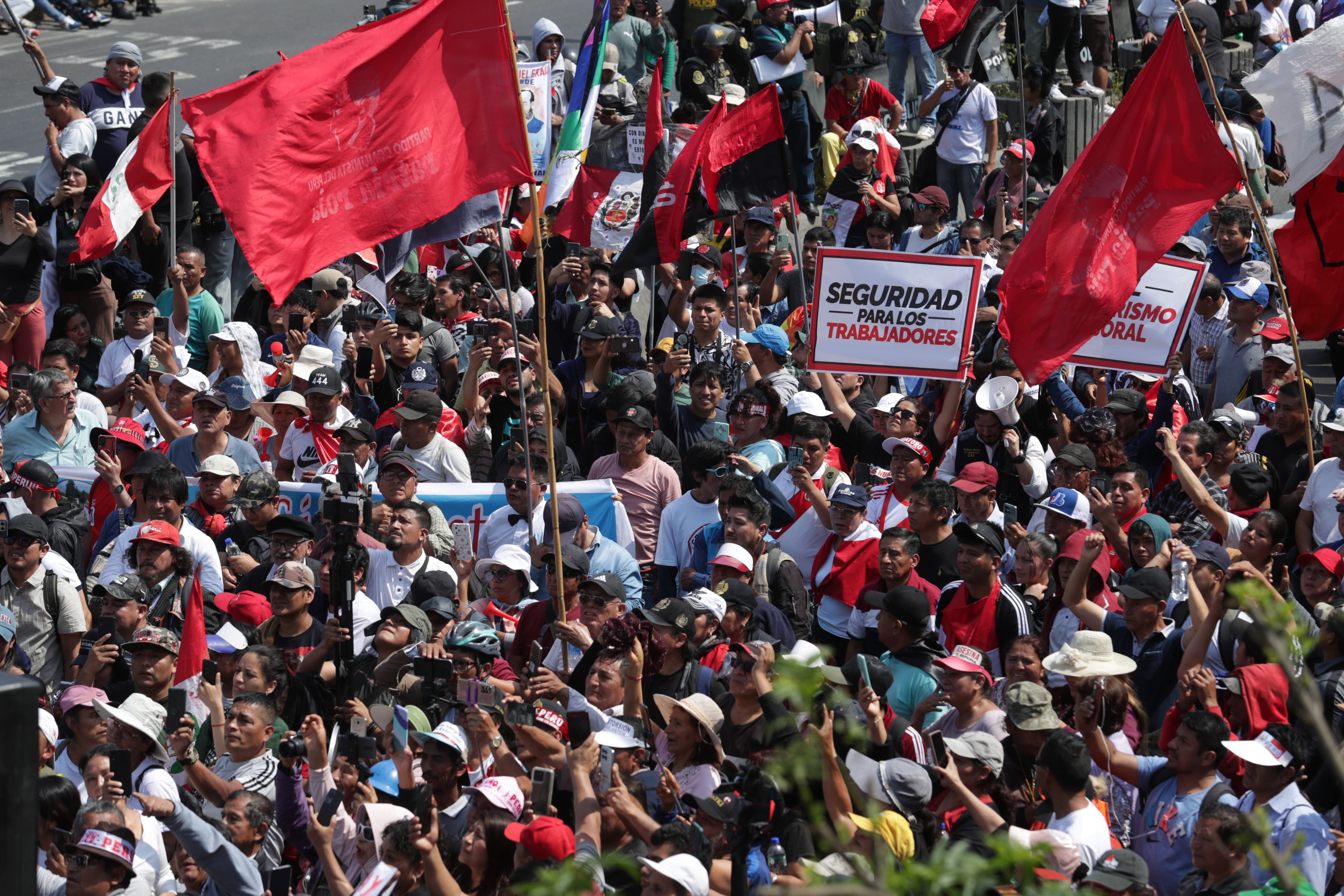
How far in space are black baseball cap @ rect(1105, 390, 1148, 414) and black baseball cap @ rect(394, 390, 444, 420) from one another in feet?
12.9

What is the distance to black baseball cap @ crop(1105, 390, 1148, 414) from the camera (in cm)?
978

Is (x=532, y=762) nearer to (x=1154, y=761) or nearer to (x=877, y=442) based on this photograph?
(x=1154, y=761)

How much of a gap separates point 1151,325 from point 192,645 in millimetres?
5611

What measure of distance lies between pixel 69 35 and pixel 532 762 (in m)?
20.0

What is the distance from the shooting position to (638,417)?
32.7 feet

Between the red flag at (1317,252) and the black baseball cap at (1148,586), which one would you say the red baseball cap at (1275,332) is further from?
the black baseball cap at (1148,586)

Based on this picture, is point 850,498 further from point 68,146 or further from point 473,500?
point 68,146

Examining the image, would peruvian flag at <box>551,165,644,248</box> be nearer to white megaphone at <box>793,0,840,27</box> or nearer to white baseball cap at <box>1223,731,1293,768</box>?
white megaphone at <box>793,0,840,27</box>

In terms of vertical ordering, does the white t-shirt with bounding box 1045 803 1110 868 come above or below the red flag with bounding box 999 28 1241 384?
below

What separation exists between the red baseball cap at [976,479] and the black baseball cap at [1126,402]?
3.50ft

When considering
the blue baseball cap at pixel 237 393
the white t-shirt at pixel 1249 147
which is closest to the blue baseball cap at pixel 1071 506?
the blue baseball cap at pixel 237 393

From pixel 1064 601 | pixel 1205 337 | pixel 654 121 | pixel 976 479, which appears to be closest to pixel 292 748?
pixel 1064 601

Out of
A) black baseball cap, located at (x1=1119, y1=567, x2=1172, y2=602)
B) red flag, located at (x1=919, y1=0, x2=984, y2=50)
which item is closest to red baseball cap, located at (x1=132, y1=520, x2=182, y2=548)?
black baseball cap, located at (x1=1119, y1=567, x2=1172, y2=602)

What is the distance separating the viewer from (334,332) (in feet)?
41.0
